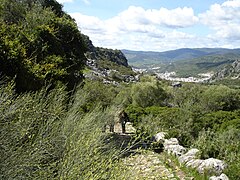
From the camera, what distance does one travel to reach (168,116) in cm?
1391

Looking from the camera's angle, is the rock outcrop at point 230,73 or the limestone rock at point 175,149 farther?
the rock outcrop at point 230,73

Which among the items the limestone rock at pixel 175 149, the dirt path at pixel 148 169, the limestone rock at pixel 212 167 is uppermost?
the dirt path at pixel 148 169

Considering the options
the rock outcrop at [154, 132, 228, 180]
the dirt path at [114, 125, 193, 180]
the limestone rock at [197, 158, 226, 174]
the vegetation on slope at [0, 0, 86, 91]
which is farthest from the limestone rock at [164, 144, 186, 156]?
the vegetation on slope at [0, 0, 86, 91]

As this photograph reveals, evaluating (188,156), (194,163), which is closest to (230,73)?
(188,156)

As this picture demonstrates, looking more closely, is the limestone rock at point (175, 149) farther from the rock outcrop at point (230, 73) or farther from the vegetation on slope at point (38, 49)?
the rock outcrop at point (230, 73)

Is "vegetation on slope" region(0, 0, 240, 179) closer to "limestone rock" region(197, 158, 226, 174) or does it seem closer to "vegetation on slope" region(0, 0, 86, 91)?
"vegetation on slope" region(0, 0, 86, 91)

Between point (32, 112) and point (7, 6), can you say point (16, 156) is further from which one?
point (7, 6)

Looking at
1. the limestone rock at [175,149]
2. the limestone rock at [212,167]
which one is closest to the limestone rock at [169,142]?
the limestone rock at [175,149]

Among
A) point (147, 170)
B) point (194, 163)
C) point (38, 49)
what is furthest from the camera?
point (38, 49)

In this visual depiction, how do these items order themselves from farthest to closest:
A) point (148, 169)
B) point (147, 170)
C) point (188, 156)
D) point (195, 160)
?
point (188, 156) → point (195, 160) → point (148, 169) → point (147, 170)

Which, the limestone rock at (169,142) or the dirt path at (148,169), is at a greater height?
the dirt path at (148,169)

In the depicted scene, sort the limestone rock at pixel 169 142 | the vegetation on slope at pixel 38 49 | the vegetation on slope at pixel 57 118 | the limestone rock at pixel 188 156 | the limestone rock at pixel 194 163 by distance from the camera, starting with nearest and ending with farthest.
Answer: the vegetation on slope at pixel 57 118
the limestone rock at pixel 194 163
the vegetation on slope at pixel 38 49
the limestone rock at pixel 188 156
the limestone rock at pixel 169 142

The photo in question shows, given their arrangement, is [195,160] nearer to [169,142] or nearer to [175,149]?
[175,149]

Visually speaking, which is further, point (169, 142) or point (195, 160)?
point (169, 142)
